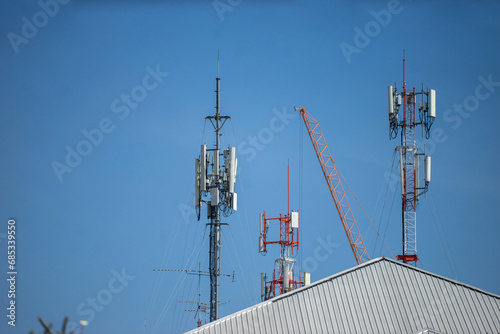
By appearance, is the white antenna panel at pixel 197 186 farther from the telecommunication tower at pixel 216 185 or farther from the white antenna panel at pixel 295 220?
the white antenna panel at pixel 295 220

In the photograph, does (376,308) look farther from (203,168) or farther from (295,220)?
(295,220)

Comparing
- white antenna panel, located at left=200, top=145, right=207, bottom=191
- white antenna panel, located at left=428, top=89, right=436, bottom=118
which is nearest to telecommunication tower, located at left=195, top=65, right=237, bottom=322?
white antenna panel, located at left=200, top=145, right=207, bottom=191

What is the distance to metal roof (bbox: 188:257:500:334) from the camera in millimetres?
46625

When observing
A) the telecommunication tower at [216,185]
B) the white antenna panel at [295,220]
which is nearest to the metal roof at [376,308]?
the telecommunication tower at [216,185]

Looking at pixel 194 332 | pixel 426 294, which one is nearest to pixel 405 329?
pixel 426 294

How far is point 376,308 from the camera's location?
156 feet

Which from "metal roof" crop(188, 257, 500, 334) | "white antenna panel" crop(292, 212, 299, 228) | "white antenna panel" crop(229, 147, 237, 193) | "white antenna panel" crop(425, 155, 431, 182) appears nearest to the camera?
"metal roof" crop(188, 257, 500, 334)

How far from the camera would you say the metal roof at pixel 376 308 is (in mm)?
46625

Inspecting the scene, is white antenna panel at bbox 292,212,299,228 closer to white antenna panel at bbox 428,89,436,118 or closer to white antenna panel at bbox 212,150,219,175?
white antenna panel at bbox 428,89,436,118

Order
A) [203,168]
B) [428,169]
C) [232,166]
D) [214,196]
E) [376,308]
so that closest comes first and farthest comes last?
[376,308] → [214,196] → [203,168] → [232,166] → [428,169]

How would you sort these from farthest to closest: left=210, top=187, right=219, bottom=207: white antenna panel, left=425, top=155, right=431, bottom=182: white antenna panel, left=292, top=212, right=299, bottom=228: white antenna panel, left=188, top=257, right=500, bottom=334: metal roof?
1. left=292, top=212, right=299, bottom=228: white antenna panel
2. left=425, top=155, right=431, bottom=182: white antenna panel
3. left=210, top=187, right=219, bottom=207: white antenna panel
4. left=188, top=257, right=500, bottom=334: metal roof

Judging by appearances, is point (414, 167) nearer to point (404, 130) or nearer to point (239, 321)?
point (404, 130)

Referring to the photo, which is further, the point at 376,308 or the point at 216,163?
the point at 216,163

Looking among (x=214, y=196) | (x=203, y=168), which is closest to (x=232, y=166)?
(x=203, y=168)
